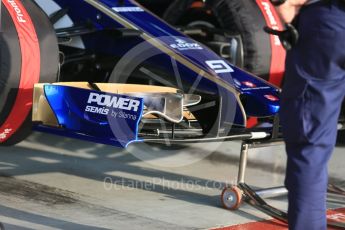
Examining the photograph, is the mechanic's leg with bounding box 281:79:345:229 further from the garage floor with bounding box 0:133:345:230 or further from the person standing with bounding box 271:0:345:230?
the garage floor with bounding box 0:133:345:230

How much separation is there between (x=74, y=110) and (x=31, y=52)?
1.79 feet

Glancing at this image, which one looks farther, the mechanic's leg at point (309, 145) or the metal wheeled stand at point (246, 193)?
the metal wheeled stand at point (246, 193)

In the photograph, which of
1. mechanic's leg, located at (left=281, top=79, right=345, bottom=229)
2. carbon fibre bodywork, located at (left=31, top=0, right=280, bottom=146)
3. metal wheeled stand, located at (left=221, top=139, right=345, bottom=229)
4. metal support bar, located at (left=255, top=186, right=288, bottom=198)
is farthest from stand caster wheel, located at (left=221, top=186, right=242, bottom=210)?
mechanic's leg, located at (left=281, top=79, right=345, bottom=229)

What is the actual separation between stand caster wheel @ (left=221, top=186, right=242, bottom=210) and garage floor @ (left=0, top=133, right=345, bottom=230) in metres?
0.04

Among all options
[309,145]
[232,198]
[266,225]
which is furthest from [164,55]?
[309,145]

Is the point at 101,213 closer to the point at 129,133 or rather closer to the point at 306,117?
the point at 129,133

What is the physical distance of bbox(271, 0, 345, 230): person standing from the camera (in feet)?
9.97

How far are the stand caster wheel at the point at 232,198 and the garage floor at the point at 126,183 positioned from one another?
0.12 ft

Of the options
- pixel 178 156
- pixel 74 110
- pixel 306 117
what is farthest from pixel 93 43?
pixel 306 117

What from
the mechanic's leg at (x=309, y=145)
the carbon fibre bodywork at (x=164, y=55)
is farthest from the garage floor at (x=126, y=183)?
the mechanic's leg at (x=309, y=145)

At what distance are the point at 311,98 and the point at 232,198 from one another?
1726 millimetres

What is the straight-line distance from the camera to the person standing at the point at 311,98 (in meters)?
3.04

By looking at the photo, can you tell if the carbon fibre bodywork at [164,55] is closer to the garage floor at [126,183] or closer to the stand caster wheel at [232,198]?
the stand caster wheel at [232,198]

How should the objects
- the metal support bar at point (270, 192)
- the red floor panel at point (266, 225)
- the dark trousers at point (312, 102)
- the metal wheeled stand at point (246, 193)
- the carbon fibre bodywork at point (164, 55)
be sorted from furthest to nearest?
the carbon fibre bodywork at point (164, 55) < the metal support bar at point (270, 192) < the metal wheeled stand at point (246, 193) < the red floor panel at point (266, 225) < the dark trousers at point (312, 102)
